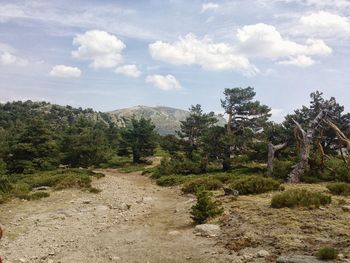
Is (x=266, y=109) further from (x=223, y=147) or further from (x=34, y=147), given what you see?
(x=34, y=147)

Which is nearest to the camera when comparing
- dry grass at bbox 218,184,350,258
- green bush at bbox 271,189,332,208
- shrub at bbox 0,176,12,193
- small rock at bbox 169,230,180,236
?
dry grass at bbox 218,184,350,258

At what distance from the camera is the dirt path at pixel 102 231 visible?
11469 mm

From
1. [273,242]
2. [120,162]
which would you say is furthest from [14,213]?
[120,162]

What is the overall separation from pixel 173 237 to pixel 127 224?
3.33m

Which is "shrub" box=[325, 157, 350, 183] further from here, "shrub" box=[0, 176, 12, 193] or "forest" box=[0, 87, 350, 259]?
"shrub" box=[0, 176, 12, 193]

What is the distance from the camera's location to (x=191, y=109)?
1951 inches

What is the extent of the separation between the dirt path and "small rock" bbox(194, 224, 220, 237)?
0.31m

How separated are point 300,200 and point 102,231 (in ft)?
27.4

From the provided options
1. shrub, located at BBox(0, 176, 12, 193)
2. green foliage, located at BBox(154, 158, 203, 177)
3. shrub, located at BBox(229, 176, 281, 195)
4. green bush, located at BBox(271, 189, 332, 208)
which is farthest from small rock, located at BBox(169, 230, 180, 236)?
green foliage, located at BBox(154, 158, 203, 177)

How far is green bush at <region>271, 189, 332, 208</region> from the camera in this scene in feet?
50.8

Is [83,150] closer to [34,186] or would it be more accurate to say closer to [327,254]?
[34,186]

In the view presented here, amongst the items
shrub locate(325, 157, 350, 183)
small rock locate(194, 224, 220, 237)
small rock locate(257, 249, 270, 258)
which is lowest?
small rock locate(194, 224, 220, 237)

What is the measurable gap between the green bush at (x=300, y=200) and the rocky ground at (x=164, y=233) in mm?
443

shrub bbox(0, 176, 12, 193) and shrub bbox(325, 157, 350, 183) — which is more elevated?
shrub bbox(325, 157, 350, 183)
